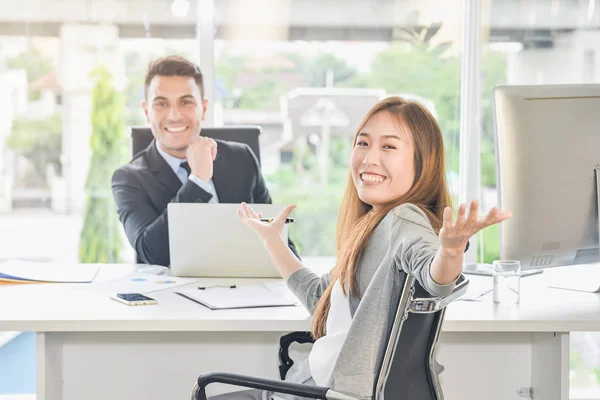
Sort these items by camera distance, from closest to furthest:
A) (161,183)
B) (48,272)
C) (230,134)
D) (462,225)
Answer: (462,225)
(48,272)
(230,134)
(161,183)

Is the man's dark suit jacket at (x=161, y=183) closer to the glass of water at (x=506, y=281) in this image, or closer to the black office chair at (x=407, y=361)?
the glass of water at (x=506, y=281)

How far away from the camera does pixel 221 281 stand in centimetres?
245

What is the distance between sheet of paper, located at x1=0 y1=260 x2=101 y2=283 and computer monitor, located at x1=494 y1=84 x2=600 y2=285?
→ 1.35m

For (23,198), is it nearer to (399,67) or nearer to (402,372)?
(399,67)

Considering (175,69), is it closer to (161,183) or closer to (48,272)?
(161,183)

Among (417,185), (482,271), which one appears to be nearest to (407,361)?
(417,185)

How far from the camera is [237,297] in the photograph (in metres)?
2.16

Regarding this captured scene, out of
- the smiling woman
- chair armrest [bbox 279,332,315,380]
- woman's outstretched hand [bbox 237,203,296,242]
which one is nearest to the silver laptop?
woman's outstretched hand [bbox 237,203,296,242]

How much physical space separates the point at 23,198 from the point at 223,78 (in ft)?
4.01

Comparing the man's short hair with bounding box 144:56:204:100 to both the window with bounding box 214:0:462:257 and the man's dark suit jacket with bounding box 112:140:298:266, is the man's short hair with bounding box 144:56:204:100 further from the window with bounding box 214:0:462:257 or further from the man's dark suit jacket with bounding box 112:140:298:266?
the man's dark suit jacket with bounding box 112:140:298:266

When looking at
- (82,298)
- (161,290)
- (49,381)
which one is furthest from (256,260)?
(49,381)

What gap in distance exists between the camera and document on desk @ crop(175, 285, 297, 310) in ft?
6.75

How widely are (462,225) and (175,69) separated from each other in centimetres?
276

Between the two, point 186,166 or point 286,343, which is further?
point 186,166
